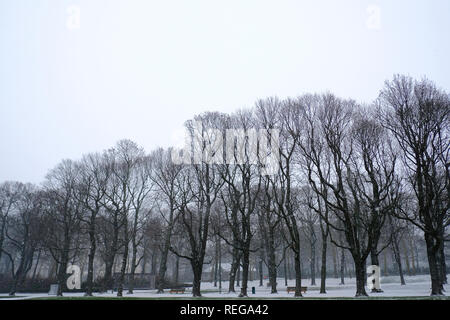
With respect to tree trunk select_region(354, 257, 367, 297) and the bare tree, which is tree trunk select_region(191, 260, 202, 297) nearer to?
tree trunk select_region(354, 257, 367, 297)

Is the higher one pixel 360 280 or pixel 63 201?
pixel 63 201

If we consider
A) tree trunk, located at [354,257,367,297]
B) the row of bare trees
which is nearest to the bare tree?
the row of bare trees

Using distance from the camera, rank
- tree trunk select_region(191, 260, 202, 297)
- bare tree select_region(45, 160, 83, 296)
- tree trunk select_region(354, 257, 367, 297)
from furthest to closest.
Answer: bare tree select_region(45, 160, 83, 296)
tree trunk select_region(191, 260, 202, 297)
tree trunk select_region(354, 257, 367, 297)

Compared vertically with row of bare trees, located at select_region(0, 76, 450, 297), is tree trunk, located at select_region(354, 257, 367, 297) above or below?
below

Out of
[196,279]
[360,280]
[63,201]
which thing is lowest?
[196,279]

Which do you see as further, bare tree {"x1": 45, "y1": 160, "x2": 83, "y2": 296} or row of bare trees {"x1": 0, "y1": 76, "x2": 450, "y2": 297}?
bare tree {"x1": 45, "y1": 160, "x2": 83, "y2": 296}

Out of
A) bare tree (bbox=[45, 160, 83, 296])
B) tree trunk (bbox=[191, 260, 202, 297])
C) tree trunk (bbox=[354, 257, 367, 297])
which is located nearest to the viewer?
tree trunk (bbox=[354, 257, 367, 297])

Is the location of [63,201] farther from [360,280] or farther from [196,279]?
[360,280]

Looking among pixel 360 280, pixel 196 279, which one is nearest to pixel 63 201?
pixel 196 279

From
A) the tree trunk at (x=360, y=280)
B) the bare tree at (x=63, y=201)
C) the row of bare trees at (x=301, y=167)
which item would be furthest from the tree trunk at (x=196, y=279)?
the bare tree at (x=63, y=201)

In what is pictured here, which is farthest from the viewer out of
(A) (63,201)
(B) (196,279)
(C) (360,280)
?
(A) (63,201)
